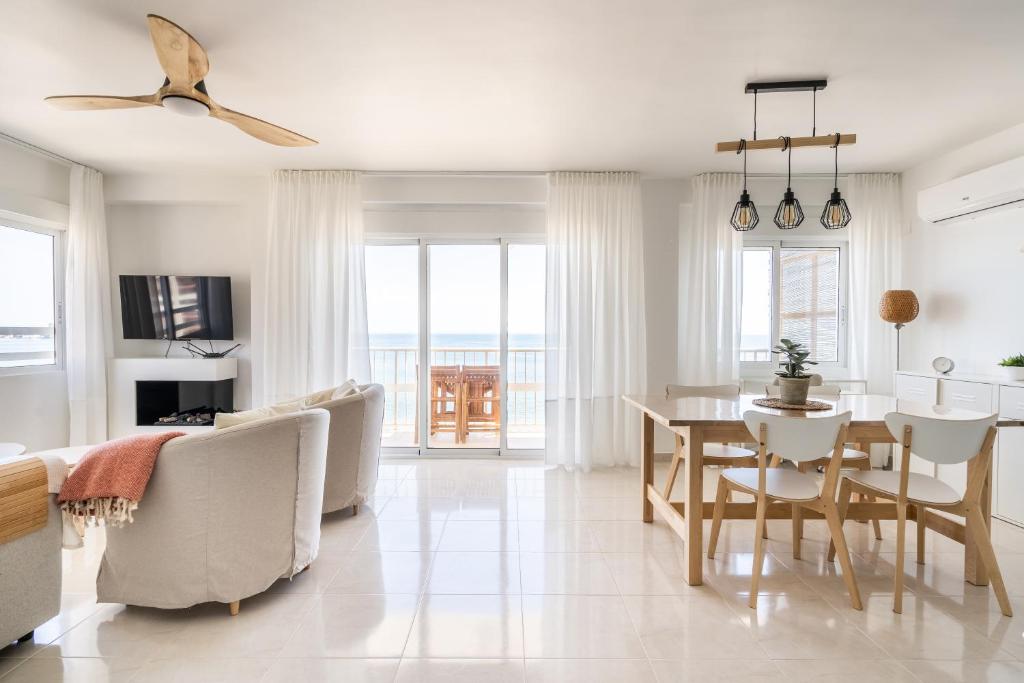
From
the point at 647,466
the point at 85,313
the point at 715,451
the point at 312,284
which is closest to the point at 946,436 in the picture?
the point at 715,451

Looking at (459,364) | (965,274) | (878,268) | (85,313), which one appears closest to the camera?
(965,274)

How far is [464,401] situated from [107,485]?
3.46 meters

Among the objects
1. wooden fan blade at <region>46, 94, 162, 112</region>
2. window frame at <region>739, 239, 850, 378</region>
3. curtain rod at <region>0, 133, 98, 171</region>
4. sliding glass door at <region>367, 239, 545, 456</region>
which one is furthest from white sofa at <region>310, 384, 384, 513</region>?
window frame at <region>739, 239, 850, 378</region>

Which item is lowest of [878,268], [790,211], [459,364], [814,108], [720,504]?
[720,504]

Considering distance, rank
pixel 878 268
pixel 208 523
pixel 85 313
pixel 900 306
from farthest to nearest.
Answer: pixel 878 268, pixel 85 313, pixel 900 306, pixel 208 523

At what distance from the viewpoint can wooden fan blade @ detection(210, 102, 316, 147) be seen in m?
2.61

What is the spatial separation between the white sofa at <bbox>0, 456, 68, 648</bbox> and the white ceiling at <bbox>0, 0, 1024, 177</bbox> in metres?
2.12

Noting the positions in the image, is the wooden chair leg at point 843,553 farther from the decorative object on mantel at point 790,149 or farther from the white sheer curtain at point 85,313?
the white sheer curtain at point 85,313

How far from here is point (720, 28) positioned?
240 cm

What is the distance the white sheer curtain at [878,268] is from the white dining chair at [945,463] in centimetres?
250

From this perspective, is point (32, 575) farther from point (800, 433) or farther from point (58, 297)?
point (58, 297)

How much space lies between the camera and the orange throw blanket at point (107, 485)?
1.90m

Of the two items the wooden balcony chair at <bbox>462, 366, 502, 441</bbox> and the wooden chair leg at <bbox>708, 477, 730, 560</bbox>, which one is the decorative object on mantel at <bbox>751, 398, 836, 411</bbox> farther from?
the wooden balcony chair at <bbox>462, 366, 502, 441</bbox>

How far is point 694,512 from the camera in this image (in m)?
2.49
